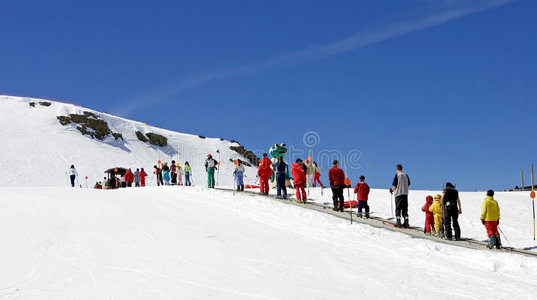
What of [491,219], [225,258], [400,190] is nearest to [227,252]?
[225,258]

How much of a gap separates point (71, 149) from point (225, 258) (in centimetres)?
5427

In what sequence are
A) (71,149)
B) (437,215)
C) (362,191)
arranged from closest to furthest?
(437,215), (362,191), (71,149)

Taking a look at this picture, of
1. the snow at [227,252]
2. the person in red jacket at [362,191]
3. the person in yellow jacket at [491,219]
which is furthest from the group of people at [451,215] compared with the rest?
the person in red jacket at [362,191]

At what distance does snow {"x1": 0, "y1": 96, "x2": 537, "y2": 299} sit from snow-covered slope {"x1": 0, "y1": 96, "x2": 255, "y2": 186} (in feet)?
106

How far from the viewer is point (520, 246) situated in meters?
14.4

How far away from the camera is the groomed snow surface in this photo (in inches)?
312

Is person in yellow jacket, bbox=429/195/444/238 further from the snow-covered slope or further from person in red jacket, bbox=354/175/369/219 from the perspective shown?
the snow-covered slope

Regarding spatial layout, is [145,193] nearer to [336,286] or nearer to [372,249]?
[372,249]

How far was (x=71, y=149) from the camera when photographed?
59219 millimetres

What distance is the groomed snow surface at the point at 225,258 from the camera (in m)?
7.93

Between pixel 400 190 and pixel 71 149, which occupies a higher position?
pixel 71 149

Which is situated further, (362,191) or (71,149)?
(71,149)

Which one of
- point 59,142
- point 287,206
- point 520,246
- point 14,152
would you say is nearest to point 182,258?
point 287,206

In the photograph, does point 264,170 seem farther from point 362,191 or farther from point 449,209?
point 449,209
